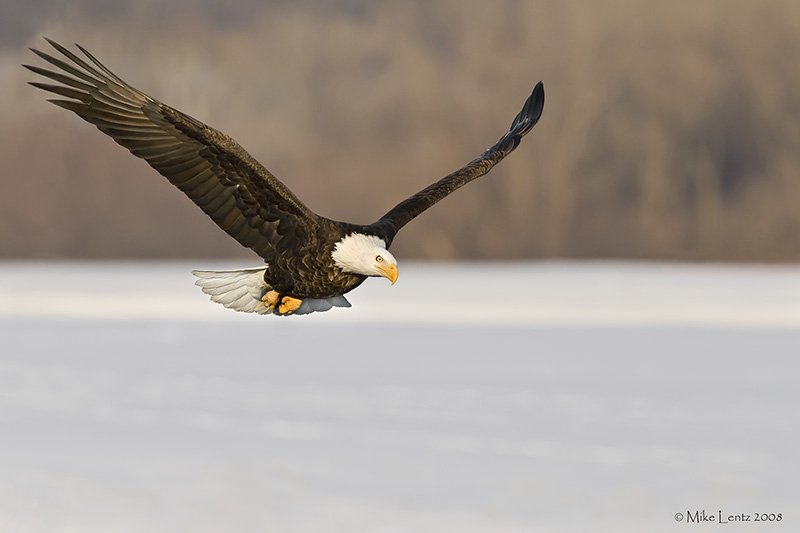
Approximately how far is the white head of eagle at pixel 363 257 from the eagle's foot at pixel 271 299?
20.2 inches

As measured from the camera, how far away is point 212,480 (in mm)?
10672

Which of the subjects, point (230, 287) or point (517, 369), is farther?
point (517, 369)

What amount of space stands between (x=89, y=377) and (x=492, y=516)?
21.1 ft

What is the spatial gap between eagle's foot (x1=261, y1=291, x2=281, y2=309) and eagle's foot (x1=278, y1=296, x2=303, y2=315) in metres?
0.04

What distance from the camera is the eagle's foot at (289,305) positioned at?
5484 millimetres

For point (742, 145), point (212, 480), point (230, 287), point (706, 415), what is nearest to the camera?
point (230, 287)

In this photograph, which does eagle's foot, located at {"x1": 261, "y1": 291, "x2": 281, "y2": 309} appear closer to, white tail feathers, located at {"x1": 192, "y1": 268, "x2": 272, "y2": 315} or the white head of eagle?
white tail feathers, located at {"x1": 192, "y1": 268, "x2": 272, "y2": 315}

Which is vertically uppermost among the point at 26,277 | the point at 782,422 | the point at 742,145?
the point at 742,145

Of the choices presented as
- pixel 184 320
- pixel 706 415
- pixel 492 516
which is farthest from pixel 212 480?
pixel 184 320

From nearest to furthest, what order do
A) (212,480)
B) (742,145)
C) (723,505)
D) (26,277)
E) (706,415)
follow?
(723,505), (212,480), (706,415), (26,277), (742,145)

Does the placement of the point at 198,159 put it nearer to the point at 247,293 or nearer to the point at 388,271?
the point at 247,293

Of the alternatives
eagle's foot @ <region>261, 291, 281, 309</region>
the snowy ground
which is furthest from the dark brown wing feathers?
the snowy ground

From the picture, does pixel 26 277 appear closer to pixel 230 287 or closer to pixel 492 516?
pixel 492 516

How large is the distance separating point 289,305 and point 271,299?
12 cm
